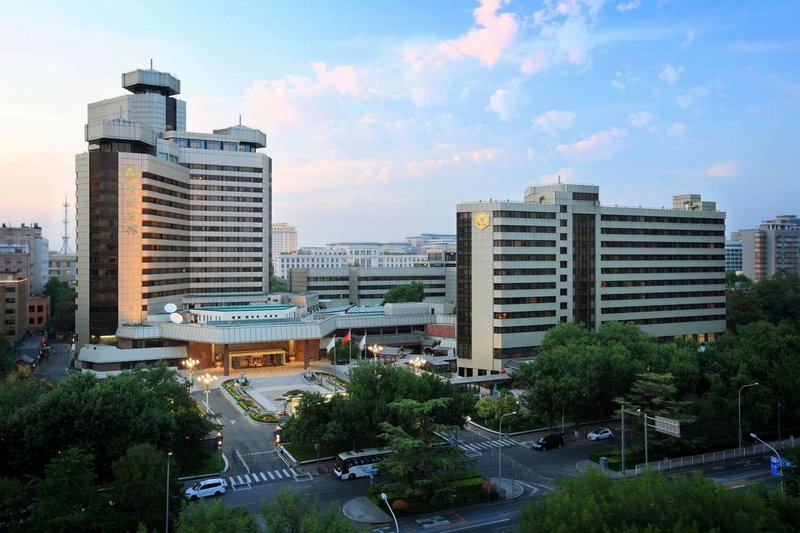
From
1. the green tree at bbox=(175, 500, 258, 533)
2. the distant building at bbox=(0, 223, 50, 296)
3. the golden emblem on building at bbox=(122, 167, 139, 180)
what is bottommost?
the green tree at bbox=(175, 500, 258, 533)

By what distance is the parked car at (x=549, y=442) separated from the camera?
61750 mm

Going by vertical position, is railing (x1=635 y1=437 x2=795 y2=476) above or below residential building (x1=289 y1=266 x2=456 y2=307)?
below

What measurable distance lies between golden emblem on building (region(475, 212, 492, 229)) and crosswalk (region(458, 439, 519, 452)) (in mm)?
38288

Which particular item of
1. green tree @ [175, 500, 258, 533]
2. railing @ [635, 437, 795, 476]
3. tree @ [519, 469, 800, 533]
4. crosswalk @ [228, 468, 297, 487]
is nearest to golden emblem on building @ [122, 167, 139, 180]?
crosswalk @ [228, 468, 297, 487]

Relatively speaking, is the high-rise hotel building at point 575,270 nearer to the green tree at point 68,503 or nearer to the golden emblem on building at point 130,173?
the golden emblem on building at point 130,173

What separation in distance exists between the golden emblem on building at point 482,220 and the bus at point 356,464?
48.2m

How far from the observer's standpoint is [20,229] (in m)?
198

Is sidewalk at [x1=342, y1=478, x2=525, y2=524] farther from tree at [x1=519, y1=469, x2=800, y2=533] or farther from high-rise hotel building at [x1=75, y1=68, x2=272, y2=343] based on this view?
high-rise hotel building at [x1=75, y1=68, x2=272, y2=343]

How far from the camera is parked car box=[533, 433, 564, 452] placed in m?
61.8

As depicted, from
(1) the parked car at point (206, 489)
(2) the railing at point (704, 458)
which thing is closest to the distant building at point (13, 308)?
(1) the parked car at point (206, 489)

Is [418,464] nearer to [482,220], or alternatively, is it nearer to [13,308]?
[482,220]

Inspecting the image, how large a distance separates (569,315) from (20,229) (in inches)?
6917

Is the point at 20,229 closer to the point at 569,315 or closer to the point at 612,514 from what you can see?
the point at 569,315

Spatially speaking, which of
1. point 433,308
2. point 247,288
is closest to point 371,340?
point 433,308
